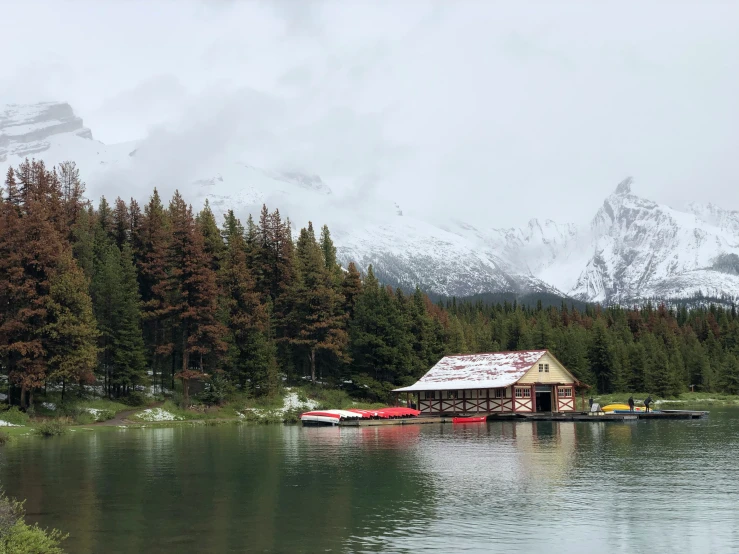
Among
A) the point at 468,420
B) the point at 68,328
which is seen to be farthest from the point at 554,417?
the point at 68,328

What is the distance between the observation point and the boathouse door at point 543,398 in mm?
86500

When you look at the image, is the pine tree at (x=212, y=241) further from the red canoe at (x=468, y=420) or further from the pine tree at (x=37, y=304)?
the red canoe at (x=468, y=420)

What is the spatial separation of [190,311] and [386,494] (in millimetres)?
52131

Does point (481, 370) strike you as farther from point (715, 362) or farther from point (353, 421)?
point (715, 362)

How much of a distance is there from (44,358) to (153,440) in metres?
16.1

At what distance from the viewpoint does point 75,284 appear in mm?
65750

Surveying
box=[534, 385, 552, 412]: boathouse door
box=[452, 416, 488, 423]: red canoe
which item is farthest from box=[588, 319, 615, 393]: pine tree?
box=[452, 416, 488, 423]: red canoe

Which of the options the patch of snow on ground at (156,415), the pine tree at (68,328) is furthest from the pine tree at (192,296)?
the pine tree at (68,328)

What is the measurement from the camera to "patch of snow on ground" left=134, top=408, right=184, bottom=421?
71312mm

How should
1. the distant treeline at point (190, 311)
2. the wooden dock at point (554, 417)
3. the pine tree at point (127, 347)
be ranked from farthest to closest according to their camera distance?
the wooden dock at point (554, 417)
the pine tree at point (127, 347)
the distant treeline at point (190, 311)

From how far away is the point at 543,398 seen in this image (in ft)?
290

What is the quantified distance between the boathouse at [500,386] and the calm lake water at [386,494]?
29960 mm

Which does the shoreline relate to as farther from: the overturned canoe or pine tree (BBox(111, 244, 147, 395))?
the overturned canoe

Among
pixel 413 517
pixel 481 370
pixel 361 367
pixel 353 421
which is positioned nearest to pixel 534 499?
pixel 413 517
